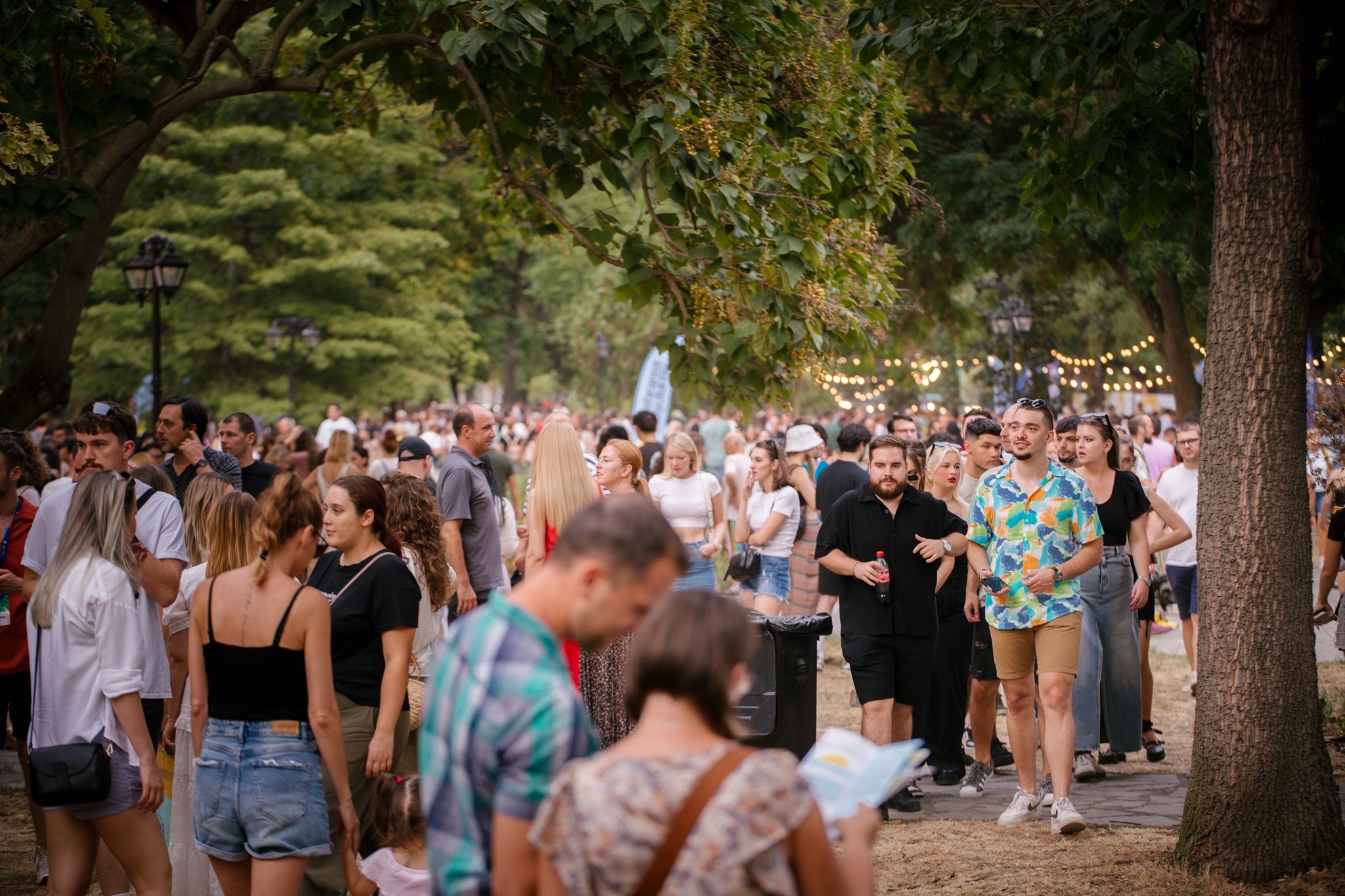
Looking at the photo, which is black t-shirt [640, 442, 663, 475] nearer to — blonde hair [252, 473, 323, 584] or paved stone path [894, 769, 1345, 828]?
paved stone path [894, 769, 1345, 828]

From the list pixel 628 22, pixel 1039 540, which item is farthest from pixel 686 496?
pixel 628 22

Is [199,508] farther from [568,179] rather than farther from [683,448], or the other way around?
[683,448]

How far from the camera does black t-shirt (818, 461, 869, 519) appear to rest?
9844 millimetres

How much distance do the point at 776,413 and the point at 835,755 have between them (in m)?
33.4

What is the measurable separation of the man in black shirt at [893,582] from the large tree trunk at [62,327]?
5.77 metres

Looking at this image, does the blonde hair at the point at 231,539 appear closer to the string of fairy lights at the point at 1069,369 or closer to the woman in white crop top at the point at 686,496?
the woman in white crop top at the point at 686,496

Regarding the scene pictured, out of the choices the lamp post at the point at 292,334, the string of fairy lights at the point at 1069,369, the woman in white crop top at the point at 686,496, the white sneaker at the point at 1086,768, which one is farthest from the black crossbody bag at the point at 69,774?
the string of fairy lights at the point at 1069,369

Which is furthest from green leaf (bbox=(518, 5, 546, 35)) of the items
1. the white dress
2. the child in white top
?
the child in white top

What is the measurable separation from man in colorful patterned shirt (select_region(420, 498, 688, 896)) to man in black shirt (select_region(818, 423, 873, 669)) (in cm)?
700

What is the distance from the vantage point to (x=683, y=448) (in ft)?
30.8

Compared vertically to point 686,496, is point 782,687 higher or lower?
lower

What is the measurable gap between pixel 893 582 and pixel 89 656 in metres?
4.02

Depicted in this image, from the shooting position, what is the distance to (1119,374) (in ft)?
142

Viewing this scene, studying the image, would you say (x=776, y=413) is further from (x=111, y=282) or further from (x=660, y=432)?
(x=111, y=282)
